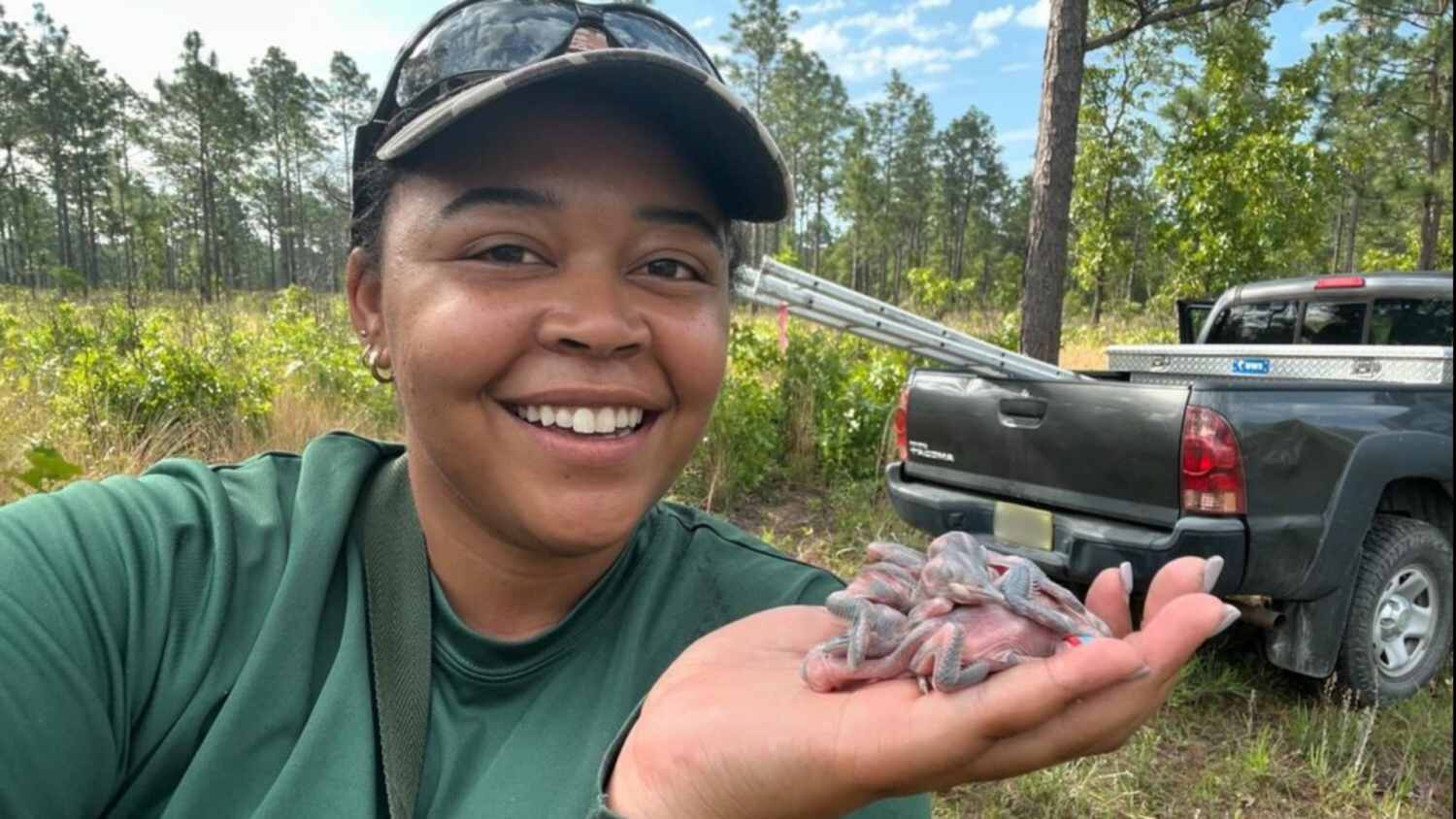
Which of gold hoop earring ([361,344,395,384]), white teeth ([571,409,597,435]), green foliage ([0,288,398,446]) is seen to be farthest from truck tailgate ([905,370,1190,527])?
green foliage ([0,288,398,446])

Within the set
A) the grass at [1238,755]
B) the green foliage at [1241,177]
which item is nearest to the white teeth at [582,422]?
the grass at [1238,755]

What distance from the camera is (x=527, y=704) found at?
1.36 metres

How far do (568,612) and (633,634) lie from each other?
0.13 metres

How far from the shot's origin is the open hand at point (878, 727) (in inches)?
35.4

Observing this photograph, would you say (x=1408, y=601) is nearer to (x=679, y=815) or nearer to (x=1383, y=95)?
(x=679, y=815)

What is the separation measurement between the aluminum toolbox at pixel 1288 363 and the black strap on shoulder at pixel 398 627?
4.85 meters

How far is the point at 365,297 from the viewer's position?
5.15ft

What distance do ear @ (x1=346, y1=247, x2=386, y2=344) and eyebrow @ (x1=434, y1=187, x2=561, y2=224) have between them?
33 centimetres

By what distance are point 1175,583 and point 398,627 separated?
1.14 m

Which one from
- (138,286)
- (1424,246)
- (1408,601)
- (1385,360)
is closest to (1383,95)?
(1424,246)

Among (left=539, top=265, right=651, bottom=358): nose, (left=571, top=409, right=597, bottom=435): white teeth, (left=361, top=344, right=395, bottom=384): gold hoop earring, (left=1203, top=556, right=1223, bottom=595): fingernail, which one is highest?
(left=539, top=265, right=651, bottom=358): nose

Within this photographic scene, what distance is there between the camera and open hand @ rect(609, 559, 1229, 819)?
2.95ft

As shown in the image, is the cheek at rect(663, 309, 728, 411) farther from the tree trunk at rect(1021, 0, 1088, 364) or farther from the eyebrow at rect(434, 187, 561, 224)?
the tree trunk at rect(1021, 0, 1088, 364)

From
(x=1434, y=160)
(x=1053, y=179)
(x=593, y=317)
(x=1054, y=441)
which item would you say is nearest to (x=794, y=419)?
(x=1053, y=179)
